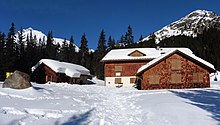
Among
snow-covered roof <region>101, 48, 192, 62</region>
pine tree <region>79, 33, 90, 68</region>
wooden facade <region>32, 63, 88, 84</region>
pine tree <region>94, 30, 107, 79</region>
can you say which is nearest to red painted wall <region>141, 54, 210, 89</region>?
snow-covered roof <region>101, 48, 192, 62</region>

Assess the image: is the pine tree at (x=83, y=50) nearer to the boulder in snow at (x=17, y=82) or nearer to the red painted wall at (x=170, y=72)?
the red painted wall at (x=170, y=72)

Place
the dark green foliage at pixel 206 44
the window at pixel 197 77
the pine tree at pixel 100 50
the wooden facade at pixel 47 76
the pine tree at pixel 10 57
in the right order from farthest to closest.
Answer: the pine tree at pixel 100 50
the dark green foliage at pixel 206 44
the pine tree at pixel 10 57
the wooden facade at pixel 47 76
the window at pixel 197 77

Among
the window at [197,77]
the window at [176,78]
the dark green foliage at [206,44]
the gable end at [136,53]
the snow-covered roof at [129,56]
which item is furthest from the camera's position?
the dark green foliage at [206,44]

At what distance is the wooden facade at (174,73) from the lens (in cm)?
3409

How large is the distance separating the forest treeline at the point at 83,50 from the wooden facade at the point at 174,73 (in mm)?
31823

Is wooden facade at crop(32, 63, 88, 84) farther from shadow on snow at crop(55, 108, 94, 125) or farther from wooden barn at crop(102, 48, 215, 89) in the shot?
shadow on snow at crop(55, 108, 94, 125)

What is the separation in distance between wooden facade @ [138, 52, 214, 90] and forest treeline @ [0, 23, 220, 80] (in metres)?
31.8

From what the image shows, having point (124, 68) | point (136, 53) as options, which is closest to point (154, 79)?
point (124, 68)

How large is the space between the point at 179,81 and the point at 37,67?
30279 millimetres

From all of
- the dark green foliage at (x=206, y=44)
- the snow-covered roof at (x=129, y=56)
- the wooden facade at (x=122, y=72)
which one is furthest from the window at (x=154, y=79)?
the dark green foliage at (x=206, y=44)

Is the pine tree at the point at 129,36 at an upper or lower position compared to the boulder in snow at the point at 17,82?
upper

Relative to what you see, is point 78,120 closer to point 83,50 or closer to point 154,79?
point 154,79

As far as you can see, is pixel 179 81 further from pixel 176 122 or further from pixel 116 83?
pixel 176 122

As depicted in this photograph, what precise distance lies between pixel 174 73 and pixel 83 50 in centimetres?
7127
